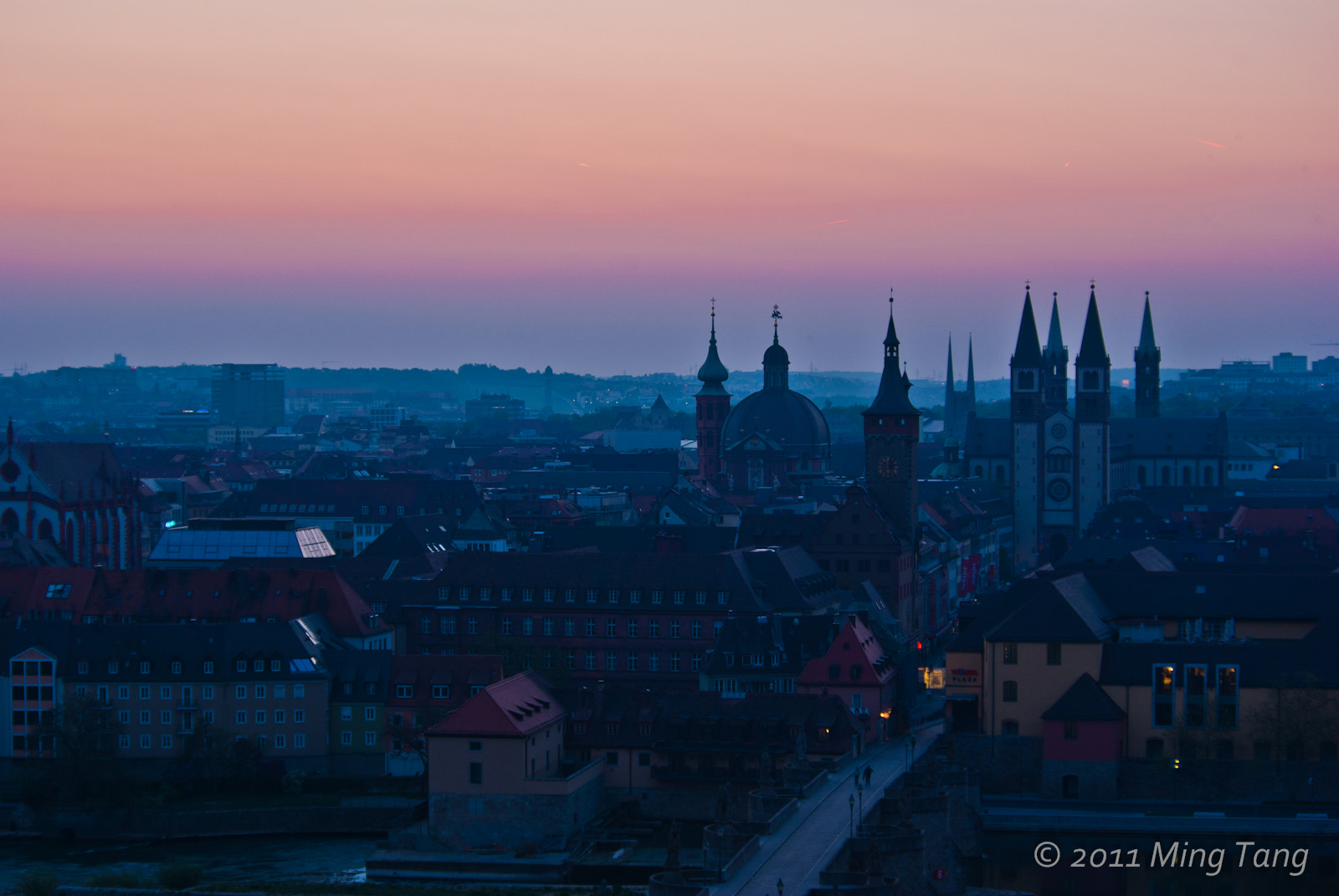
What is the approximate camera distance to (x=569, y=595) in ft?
290

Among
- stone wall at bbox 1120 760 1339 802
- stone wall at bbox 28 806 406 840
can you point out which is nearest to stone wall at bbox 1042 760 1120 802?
stone wall at bbox 1120 760 1339 802

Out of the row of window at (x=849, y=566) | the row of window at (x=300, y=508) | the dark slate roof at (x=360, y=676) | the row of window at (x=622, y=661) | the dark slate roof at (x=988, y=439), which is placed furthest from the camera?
the dark slate roof at (x=988, y=439)

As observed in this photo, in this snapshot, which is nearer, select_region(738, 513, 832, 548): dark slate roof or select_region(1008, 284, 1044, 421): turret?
select_region(738, 513, 832, 548): dark slate roof

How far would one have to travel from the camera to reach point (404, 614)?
9062cm

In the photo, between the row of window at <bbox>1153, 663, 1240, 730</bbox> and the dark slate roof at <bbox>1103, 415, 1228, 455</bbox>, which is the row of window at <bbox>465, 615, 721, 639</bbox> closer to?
the row of window at <bbox>1153, 663, 1240, 730</bbox>

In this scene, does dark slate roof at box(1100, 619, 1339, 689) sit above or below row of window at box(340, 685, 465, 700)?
above

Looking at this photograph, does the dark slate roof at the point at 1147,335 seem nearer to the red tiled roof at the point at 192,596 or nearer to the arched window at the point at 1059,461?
the arched window at the point at 1059,461

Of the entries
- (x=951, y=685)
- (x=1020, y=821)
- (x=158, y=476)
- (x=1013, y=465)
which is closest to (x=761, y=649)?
(x=951, y=685)

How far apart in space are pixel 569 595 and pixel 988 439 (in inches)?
3737

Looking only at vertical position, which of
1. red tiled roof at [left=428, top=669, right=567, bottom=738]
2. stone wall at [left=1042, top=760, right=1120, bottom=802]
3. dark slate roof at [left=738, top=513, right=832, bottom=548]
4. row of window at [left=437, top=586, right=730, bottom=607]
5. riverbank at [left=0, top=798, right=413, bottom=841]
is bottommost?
riverbank at [left=0, top=798, right=413, bottom=841]

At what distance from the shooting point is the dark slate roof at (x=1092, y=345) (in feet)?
528

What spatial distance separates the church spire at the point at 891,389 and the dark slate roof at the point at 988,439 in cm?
5809

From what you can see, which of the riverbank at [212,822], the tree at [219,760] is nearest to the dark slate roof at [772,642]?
the riverbank at [212,822]

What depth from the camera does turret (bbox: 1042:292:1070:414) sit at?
165 metres
